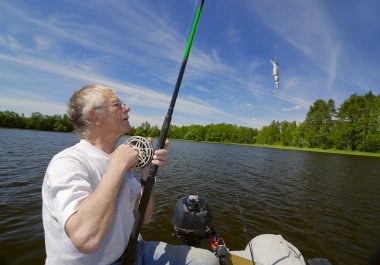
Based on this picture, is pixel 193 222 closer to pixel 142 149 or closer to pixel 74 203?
pixel 142 149

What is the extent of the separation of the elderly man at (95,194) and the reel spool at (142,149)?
0.13 meters

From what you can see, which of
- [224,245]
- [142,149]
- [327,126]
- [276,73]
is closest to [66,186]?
[142,149]

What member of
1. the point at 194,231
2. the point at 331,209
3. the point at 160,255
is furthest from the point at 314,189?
the point at 160,255

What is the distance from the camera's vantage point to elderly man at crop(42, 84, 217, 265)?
171 cm

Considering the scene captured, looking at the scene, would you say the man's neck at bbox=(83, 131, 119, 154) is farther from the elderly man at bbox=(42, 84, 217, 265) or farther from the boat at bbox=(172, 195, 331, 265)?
the boat at bbox=(172, 195, 331, 265)

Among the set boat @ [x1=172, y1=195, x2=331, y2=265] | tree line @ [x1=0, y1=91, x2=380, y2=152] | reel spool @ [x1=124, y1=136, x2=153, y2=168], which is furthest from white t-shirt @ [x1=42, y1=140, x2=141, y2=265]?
tree line @ [x1=0, y1=91, x2=380, y2=152]

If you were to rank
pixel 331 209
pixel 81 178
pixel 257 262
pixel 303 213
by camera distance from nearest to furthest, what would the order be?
pixel 81 178, pixel 257 262, pixel 303 213, pixel 331 209

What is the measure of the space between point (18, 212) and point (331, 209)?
586 inches

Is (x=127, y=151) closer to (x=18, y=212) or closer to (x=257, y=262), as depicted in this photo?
(x=257, y=262)

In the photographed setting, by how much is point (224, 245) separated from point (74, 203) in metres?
3.19

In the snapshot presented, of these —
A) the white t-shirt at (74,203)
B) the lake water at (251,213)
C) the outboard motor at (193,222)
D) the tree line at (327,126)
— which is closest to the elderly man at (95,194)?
the white t-shirt at (74,203)

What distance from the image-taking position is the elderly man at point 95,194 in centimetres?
171

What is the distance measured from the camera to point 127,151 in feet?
6.75

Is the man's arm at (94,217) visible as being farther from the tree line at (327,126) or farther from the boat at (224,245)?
the tree line at (327,126)
